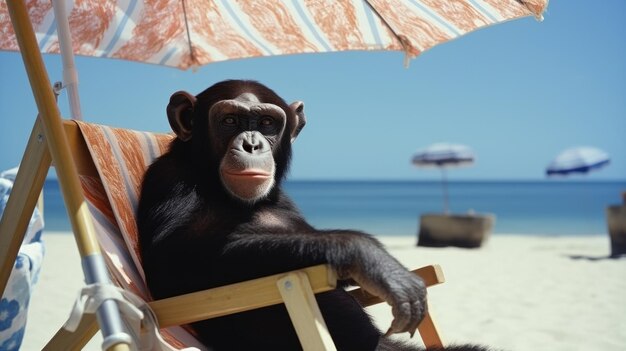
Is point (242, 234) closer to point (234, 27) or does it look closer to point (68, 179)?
point (68, 179)

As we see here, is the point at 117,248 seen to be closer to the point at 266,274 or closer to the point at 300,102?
the point at 266,274

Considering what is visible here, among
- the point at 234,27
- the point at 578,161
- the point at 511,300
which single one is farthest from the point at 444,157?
the point at 234,27

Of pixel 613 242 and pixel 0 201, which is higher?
pixel 0 201

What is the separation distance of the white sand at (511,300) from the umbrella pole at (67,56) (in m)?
1.95

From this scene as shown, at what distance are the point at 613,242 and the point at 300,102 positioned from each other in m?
9.07

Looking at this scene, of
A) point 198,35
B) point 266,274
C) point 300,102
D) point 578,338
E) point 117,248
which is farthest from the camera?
point 578,338

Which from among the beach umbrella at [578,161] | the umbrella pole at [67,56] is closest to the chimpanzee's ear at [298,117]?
the umbrella pole at [67,56]

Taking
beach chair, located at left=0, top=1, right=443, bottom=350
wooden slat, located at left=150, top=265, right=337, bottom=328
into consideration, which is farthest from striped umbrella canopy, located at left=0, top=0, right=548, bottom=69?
wooden slat, located at left=150, top=265, right=337, bottom=328

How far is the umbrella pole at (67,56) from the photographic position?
255cm

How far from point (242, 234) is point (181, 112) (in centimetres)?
76

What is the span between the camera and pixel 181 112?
2529 mm

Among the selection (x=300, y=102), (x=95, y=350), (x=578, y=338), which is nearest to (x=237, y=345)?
(x=300, y=102)

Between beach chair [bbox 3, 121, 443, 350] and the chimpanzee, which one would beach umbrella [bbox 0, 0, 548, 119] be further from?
the chimpanzee

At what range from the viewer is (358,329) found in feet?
7.13
